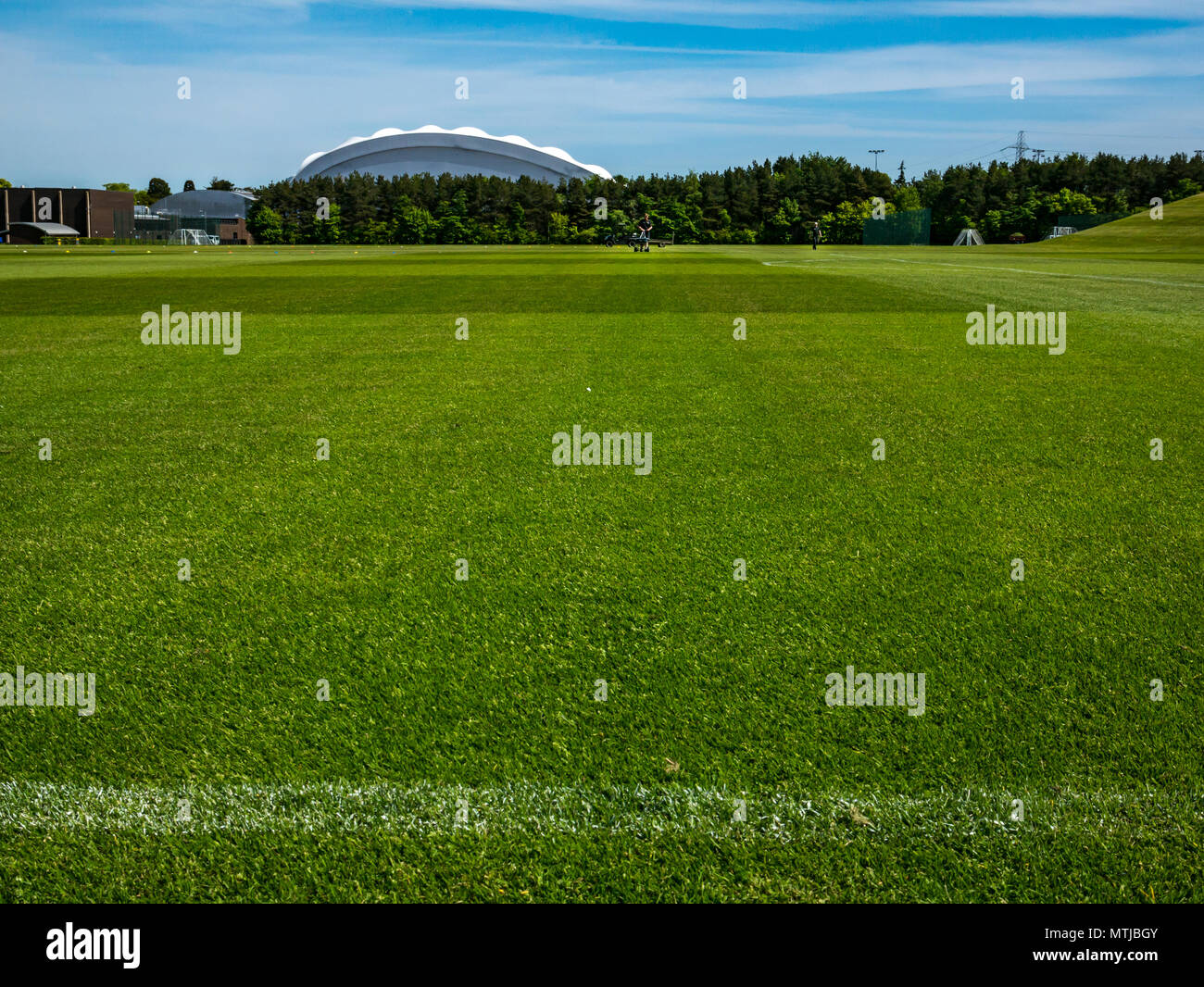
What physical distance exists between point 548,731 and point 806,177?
120965 millimetres

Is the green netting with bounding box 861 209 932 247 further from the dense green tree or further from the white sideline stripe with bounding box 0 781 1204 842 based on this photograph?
the dense green tree

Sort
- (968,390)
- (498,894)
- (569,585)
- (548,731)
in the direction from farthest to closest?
(968,390) < (569,585) < (548,731) < (498,894)

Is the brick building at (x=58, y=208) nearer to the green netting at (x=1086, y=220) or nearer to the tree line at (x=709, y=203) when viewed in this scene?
the tree line at (x=709, y=203)

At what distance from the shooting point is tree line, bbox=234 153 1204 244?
4333 inches

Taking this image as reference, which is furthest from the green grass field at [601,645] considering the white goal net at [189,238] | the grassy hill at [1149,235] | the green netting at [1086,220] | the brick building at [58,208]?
the brick building at [58,208]

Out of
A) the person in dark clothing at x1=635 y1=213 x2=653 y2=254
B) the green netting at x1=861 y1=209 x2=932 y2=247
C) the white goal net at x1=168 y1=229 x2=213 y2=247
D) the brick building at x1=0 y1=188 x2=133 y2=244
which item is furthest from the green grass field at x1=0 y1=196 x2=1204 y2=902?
the brick building at x1=0 y1=188 x2=133 y2=244

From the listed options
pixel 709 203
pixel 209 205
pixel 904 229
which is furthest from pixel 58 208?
pixel 904 229

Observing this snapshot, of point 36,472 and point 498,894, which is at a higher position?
point 36,472

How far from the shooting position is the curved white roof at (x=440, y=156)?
458ft

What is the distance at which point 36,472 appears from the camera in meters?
6.96

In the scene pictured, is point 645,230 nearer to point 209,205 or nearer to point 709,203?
point 709,203

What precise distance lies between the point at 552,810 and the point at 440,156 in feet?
490

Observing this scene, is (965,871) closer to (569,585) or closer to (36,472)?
(569,585)
